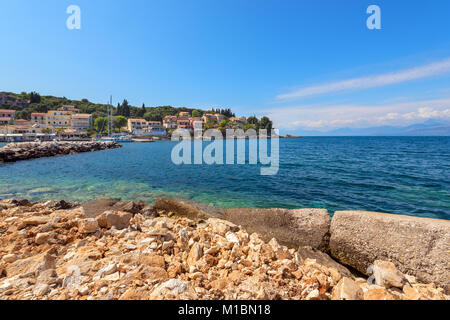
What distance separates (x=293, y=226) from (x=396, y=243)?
7.00ft

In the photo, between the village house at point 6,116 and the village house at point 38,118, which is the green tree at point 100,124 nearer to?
the village house at point 38,118

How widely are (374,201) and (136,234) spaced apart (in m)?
11.4

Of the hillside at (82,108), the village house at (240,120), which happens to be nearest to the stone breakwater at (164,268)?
the village house at (240,120)

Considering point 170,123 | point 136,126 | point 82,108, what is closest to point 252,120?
point 170,123

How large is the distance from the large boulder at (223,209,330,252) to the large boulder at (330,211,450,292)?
0.31 metres

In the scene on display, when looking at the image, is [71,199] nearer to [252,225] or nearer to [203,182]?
[203,182]

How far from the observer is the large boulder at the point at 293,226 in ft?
15.4

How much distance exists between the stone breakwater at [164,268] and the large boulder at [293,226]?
181mm

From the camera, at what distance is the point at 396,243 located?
3.57m

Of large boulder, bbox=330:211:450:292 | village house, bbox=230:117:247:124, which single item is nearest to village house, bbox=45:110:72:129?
village house, bbox=230:117:247:124

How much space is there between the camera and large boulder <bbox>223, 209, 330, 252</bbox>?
4.71 m

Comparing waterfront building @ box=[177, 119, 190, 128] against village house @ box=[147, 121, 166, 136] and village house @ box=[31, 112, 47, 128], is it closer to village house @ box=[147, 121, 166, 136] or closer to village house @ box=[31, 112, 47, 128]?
village house @ box=[147, 121, 166, 136]

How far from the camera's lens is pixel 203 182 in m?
14.9
